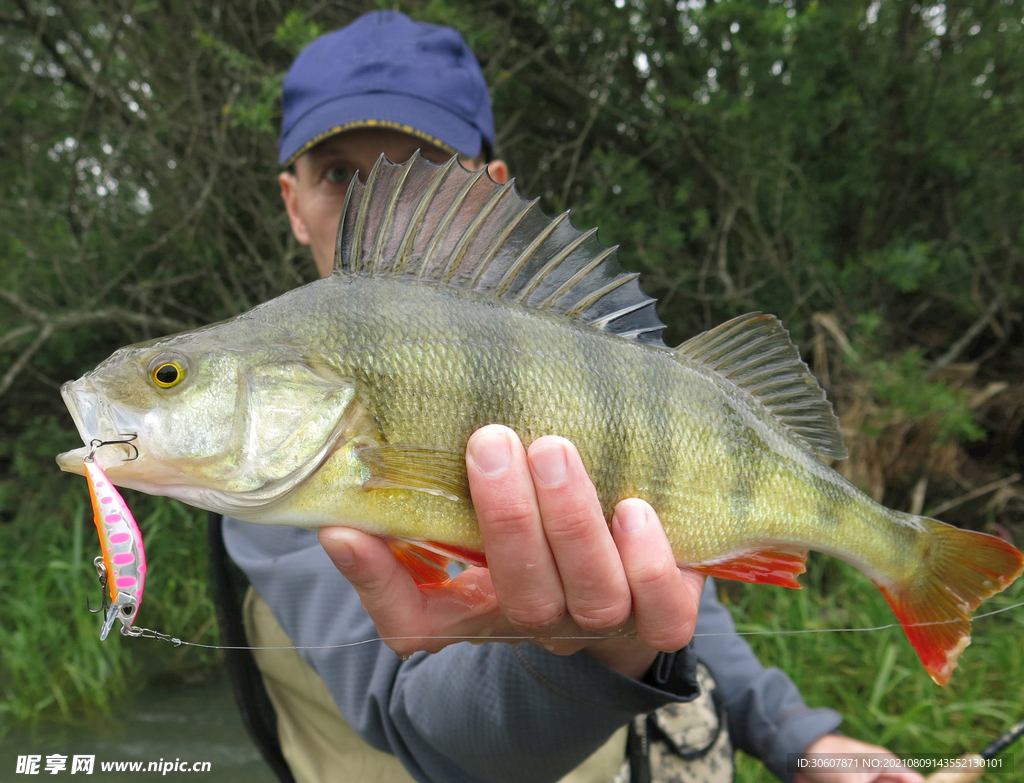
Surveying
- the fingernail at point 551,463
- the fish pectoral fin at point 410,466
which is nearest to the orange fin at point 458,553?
the fish pectoral fin at point 410,466

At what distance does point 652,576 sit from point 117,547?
2.61 ft

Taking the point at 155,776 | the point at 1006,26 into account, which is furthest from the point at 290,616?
the point at 1006,26

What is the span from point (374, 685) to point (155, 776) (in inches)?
36.3

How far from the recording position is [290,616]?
192 cm

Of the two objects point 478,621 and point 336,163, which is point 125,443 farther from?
point 336,163

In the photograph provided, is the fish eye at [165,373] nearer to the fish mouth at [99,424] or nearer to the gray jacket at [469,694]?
the fish mouth at [99,424]

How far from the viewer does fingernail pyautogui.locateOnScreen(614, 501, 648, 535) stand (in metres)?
1.14

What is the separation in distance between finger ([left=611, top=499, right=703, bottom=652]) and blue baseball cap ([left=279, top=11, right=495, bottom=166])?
4.80 feet

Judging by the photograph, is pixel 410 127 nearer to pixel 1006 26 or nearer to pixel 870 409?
pixel 870 409

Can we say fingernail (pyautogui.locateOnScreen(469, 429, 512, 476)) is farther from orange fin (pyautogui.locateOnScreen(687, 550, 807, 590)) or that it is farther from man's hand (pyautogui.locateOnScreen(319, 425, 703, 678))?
orange fin (pyautogui.locateOnScreen(687, 550, 807, 590))

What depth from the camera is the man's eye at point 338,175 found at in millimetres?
2264

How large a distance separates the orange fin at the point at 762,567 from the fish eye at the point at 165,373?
36.6 inches

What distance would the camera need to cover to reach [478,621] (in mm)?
1305

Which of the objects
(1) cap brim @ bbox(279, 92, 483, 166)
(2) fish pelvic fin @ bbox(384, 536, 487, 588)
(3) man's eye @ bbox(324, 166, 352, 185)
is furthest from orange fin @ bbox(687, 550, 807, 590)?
(3) man's eye @ bbox(324, 166, 352, 185)
